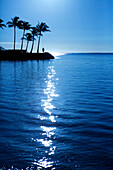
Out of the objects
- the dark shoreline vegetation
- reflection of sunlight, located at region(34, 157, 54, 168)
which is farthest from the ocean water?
the dark shoreline vegetation

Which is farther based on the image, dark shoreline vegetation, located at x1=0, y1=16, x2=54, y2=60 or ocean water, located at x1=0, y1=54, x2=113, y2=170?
dark shoreline vegetation, located at x1=0, y1=16, x2=54, y2=60

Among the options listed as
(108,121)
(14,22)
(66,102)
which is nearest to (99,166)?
(108,121)

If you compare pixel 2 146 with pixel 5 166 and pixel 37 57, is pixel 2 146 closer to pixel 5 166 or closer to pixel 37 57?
pixel 5 166

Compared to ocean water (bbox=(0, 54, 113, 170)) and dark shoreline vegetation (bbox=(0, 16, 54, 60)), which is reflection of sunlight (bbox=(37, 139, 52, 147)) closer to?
ocean water (bbox=(0, 54, 113, 170))

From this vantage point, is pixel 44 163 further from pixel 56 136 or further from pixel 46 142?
pixel 56 136

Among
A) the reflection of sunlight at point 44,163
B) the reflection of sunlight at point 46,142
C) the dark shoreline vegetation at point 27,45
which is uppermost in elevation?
the dark shoreline vegetation at point 27,45

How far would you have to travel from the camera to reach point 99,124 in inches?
259

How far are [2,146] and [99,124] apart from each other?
3.47 m

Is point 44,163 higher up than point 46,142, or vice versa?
point 46,142

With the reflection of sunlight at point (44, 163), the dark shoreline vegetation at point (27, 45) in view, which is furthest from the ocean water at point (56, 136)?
the dark shoreline vegetation at point (27, 45)

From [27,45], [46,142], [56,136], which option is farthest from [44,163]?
[27,45]

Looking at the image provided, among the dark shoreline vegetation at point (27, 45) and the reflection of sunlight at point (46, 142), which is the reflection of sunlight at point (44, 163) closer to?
the reflection of sunlight at point (46, 142)

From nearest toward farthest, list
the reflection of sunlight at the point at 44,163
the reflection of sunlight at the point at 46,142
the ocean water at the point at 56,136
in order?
the reflection of sunlight at the point at 44,163 → the ocean water at the point at 56,136 → the reflection of sunlight at the point at 46,142

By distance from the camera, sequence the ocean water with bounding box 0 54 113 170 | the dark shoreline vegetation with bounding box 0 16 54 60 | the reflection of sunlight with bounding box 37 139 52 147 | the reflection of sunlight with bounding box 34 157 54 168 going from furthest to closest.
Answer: the dark shoreline vegetation with bounding box 0 16 54 60 → the reflection of sunlight with bounding box 37 139 52 147 → the ocean water with bounding box 0 54 113 170 → the reflection of sunlight with bounding box 34 157 54 168
